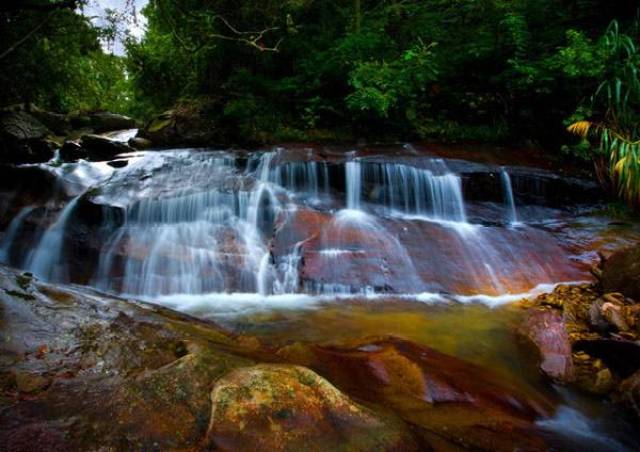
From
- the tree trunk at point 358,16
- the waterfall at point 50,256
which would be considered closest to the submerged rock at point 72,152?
the waterfall at point 50,256

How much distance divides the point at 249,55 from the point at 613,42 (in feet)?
29.5

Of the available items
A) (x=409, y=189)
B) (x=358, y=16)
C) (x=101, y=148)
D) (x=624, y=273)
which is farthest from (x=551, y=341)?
(x=101, y=148)

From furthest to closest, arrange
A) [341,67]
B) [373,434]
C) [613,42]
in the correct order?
1. [341,67]
2. [613,42]
3. [373,434]

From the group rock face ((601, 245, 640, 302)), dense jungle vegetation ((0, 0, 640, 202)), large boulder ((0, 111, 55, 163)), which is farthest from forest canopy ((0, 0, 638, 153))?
rock face ((601, 245, 640, 302))

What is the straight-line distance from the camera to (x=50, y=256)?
6.22 meters

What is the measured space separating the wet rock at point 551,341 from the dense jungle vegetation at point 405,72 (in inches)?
204

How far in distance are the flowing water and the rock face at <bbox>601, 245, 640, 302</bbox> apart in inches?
35.6

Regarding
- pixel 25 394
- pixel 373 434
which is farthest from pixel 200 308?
pixel 373 434

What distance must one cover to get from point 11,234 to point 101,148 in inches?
168

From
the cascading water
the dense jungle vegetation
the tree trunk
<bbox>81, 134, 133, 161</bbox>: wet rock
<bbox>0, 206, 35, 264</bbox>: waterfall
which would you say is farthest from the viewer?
the tree trunk

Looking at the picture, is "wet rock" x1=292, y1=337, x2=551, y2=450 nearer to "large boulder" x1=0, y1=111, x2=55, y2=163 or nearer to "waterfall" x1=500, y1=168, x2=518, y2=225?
"waterfall" x1=500, y1=168, x2=518, y2=225

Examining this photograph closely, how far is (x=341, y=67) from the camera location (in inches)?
411

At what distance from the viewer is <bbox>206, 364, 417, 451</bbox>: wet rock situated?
1900 millimetres

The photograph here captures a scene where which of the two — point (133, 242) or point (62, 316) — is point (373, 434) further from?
point (133, 242)
